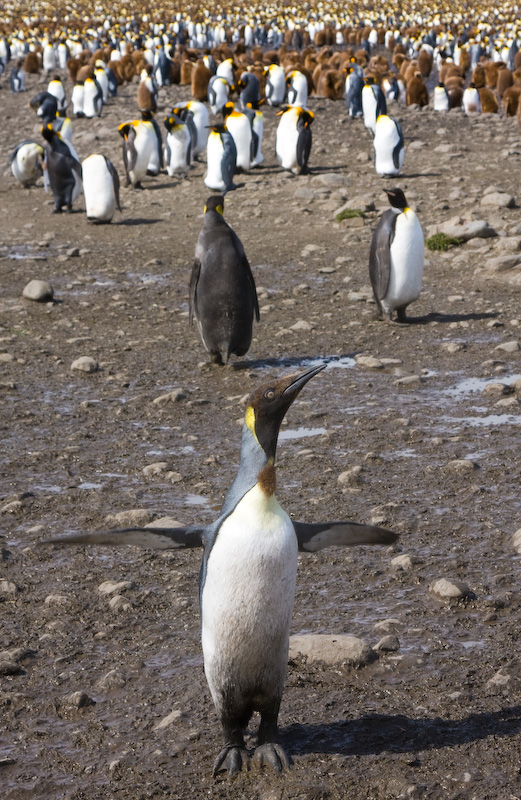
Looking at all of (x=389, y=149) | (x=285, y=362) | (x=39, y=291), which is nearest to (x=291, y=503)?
(x=285, y=362)

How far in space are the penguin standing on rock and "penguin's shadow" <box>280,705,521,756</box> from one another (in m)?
10.8

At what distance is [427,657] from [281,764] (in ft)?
2.52

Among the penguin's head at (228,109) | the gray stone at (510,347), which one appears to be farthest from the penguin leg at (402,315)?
the penguin's head at (228,109)

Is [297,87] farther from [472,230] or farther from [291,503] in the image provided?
[291,503]

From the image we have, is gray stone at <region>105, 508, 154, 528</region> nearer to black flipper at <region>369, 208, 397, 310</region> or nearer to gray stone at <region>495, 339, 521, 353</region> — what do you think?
gray stone at <region>495, 339, 521, 353</region>

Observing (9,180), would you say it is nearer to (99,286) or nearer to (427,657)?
(99,286)

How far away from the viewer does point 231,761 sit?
9.34 ft

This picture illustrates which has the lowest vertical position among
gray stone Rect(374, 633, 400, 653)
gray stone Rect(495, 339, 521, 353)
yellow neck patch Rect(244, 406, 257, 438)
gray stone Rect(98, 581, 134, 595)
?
gray stone Rect(495, 339, 521, 353)

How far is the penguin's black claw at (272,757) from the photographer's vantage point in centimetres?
284

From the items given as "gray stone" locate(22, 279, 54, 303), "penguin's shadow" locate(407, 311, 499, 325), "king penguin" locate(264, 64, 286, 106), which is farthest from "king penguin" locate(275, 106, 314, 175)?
"king penguin" locate(264, 64, 286, 106)

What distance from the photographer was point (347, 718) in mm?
3107

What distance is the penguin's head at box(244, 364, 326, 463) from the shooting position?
2.76m

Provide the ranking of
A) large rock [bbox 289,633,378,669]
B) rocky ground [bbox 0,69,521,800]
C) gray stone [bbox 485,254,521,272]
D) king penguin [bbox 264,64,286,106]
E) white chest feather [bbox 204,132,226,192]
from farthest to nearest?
1. king penguin [bbox 264,64,286,106]
2. white chest feather [bbox 204,132,226,192]
3. gray stone [bbox 485,254,521,272]
4. large rock [bbox 289,633,378,669]
5. rocky ground [bbox 0,69,521,800]

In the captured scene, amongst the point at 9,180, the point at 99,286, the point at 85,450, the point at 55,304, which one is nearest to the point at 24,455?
the point at 85,450
